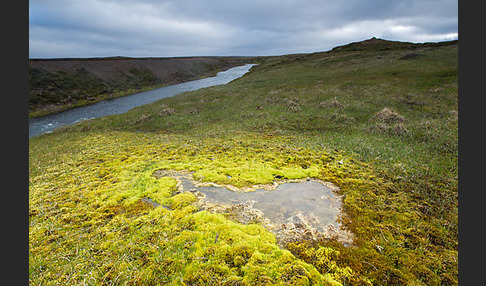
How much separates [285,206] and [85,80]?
90.1 metres

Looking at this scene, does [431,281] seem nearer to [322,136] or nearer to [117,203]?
[117,203]

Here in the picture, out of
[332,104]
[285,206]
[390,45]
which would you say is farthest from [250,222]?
[390,45]

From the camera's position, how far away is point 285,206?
727 centimetres

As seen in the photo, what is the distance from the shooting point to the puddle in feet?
20.0

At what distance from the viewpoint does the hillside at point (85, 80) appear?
54.5 meters

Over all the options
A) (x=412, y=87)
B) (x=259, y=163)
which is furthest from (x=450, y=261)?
(x=412, y=87)

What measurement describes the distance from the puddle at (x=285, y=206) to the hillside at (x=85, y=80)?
60.1 m

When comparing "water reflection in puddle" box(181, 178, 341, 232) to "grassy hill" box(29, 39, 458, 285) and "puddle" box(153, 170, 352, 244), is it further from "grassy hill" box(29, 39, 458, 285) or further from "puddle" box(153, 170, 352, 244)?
"grassy hill" box(29, 39, 458, 285)

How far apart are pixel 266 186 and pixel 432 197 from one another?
20.8ft

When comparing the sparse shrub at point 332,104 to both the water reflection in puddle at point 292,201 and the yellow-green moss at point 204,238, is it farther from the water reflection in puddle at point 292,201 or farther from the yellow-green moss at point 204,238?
the water reflection in puddle at point 292,201

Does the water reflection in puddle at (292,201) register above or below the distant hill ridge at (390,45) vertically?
below

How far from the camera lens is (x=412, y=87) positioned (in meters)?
28.5

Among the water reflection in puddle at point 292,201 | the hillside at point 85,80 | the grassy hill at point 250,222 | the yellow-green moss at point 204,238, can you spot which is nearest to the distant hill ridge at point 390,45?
the grassy hill at point 250,222

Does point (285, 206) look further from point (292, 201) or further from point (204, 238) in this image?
point (204, 238)
